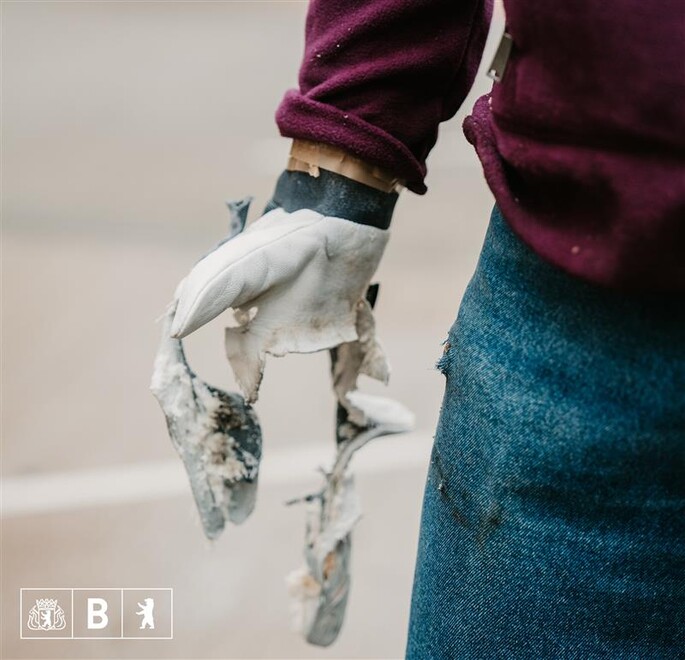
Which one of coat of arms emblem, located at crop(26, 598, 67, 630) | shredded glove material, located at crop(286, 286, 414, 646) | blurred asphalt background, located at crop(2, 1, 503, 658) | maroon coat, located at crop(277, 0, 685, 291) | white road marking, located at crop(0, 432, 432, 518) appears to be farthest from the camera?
white road marking, located at crop(0, 432, 432, 518)

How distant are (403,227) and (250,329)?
3923mm

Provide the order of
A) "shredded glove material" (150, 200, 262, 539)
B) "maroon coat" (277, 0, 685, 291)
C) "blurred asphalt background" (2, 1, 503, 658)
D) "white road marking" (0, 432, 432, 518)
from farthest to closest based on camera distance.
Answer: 1. "white road marking" (0, 432, 432, 518)
2. "blurred asphalt background" (2, 1, 503, 658)
3. "shredded glove material" (150, 200, 262, 539)
4. "maroon coat" (277, 0, 685, 291)

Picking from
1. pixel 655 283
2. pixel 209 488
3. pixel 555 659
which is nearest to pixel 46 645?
pixel 209 488

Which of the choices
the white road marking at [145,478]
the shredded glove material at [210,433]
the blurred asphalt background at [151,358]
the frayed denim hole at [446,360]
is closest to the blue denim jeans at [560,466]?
the frayed denim hole at [446,360]

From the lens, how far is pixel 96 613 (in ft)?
6.81

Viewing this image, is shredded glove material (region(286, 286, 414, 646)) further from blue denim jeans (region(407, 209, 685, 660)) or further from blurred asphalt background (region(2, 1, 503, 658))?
blue denim jeans (region(407, 209, 685, 660))

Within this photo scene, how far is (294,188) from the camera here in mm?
1055

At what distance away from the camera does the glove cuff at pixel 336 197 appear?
102cm

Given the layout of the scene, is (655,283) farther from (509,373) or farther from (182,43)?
(182,43)

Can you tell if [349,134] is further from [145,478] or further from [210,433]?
[145,478]

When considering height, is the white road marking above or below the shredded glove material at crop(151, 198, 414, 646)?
below

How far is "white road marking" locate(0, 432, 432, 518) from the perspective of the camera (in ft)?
8.09

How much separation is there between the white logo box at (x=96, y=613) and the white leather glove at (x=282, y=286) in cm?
116

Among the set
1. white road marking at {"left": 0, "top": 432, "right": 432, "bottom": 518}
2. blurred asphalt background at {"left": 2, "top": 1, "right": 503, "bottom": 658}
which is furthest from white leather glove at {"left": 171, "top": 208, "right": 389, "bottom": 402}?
white road marking at {"left": 0, "top": 432, "right": 432, "bottom": 518}
